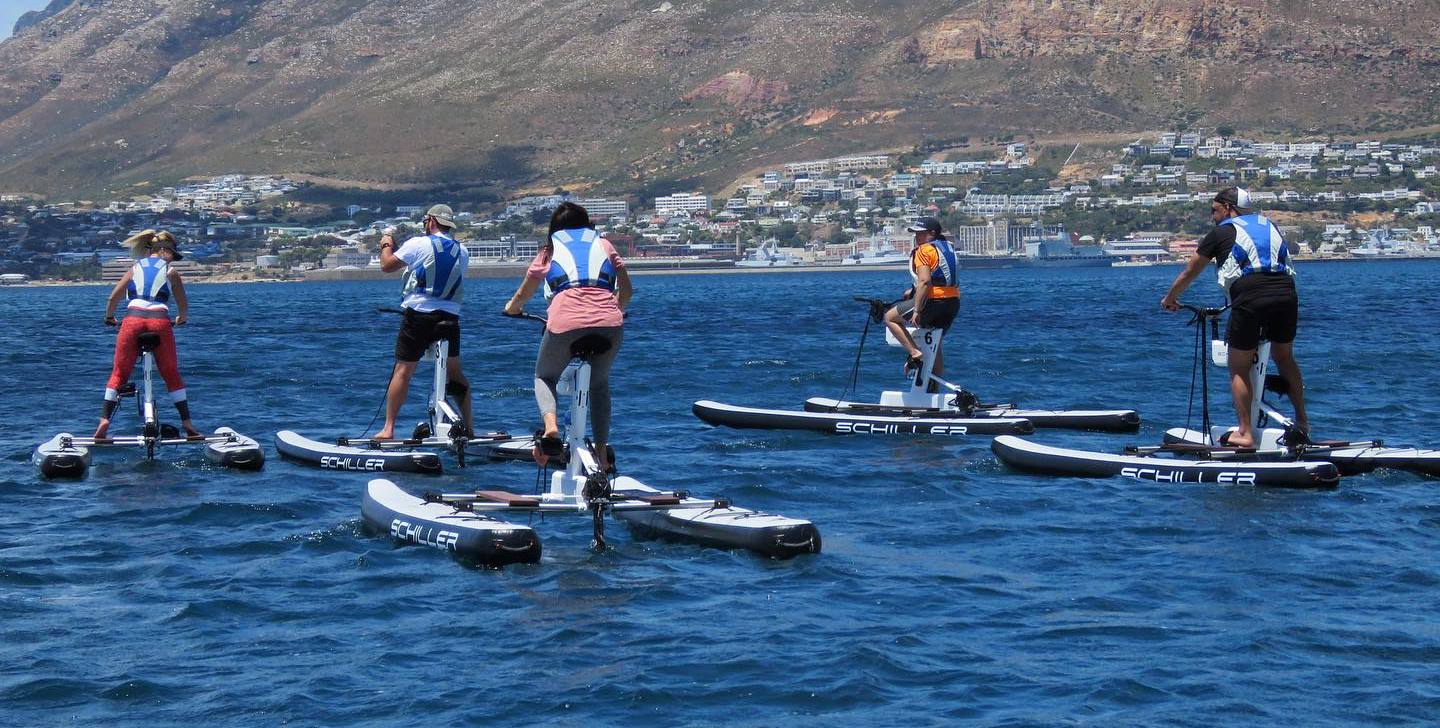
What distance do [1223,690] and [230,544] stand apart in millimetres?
7470

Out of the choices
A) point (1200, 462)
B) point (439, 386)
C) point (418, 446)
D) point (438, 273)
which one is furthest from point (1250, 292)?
Result: point (418, 446)

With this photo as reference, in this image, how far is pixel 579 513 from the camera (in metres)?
13.2

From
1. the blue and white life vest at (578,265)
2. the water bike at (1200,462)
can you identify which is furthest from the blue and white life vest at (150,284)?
the water bike at (1200,462)

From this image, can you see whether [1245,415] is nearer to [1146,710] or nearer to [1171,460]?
[1171,460]

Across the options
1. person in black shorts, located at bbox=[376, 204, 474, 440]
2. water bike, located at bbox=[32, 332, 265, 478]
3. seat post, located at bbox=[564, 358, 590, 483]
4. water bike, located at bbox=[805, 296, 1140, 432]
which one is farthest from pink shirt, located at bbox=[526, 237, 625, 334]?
water bike, located at bbox=[805, 296, 1140, 432]

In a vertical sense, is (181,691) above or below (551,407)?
below

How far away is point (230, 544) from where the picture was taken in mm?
13758

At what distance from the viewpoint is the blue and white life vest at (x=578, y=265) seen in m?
13.2

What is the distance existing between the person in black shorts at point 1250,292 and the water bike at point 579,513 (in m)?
4.99

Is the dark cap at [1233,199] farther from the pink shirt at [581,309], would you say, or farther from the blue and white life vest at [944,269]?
the pink shirt at [581,309]

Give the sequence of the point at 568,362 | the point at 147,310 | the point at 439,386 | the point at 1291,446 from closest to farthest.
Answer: the point at 568,362 < the point at 1291,446 < the point at 147,310 < the point at 439,386

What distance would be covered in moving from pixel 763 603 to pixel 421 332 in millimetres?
7092

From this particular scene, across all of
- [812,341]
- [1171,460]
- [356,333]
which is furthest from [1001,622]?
[356,333]

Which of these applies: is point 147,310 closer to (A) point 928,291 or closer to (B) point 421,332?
(B) point 421,332
